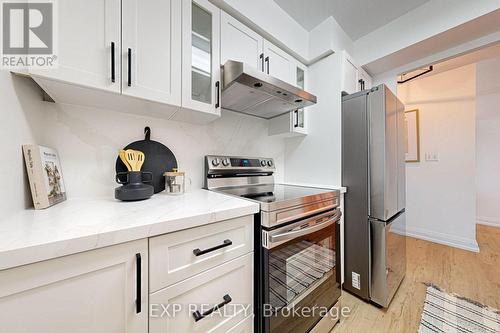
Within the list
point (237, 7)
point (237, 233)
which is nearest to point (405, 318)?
point (237, 233)

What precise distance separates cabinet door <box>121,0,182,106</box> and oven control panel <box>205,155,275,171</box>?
0.54 meters

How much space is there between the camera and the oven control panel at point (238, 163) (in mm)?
1462

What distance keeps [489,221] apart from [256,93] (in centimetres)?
490

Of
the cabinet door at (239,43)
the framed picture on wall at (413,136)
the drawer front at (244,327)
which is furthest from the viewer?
the framed picture on wall at (413,136)

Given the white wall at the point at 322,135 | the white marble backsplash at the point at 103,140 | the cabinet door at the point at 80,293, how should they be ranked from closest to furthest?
the cabinet door at the point at 80,293 → the white marble backsplash at the point at 103,140 → the white wall at the point at 322,135

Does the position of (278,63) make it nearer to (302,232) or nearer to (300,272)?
(302,232)

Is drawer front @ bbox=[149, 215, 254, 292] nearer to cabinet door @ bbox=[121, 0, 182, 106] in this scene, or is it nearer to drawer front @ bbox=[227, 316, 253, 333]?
drawer front @ bbox=[227, 316, 253, 333]

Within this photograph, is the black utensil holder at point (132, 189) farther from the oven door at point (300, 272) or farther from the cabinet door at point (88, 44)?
the oven door at point (300, 272)

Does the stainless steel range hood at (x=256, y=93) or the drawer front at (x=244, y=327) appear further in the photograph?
the stainless steel range hood at (x=256, y=93)

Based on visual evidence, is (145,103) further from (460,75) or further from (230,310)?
(460,75)

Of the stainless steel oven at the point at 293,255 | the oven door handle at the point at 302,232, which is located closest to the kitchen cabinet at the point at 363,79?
the stainless steel oven at the point at 293,255

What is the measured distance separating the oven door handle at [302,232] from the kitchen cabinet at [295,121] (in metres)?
0.84

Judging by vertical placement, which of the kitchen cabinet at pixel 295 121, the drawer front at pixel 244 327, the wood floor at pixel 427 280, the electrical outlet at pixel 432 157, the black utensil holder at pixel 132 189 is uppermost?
the kitchen cabinet at pixel 295 121

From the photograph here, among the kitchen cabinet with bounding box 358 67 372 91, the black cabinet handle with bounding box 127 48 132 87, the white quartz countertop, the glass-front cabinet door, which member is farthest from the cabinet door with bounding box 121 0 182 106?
the kitchen cabinet with bounding box 358 67 372 91
